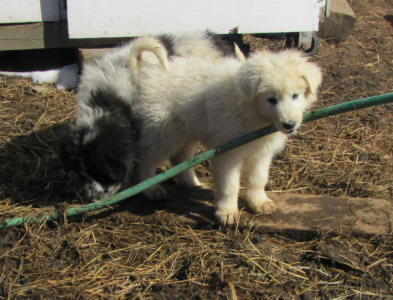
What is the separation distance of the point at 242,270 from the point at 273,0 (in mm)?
3798

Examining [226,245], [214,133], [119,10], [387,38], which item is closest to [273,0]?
[119,10]

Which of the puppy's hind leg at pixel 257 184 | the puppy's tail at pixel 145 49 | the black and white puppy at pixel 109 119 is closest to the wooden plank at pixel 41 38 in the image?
the black and white puppy at pixel 109 119

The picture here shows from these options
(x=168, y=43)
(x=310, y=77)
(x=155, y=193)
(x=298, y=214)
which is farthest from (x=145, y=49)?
(x=298, y=214)

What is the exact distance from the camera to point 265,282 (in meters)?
3.17

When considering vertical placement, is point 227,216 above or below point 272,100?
below

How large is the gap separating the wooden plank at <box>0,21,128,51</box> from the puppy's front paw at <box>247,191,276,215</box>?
9.87 ft

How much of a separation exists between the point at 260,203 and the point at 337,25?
4315mm

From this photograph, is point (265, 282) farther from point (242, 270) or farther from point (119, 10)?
point (119, 10)

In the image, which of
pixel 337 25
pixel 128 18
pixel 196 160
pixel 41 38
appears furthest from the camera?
pixel 337 25

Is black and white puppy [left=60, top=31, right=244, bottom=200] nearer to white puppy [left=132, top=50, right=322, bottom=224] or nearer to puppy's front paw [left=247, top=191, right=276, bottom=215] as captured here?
white puppy [left=132, top=50, right=322, bottom=224]

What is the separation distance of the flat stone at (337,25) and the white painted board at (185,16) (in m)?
1.11

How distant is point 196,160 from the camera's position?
11.1 ft

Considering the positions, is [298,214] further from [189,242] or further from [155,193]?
[155,193]

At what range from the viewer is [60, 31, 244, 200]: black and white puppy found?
357cm
